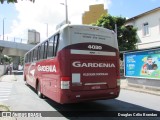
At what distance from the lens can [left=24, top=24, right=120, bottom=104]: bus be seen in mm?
8844

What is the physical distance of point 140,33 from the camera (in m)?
32.2

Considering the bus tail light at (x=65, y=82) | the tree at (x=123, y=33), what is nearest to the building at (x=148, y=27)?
the tree at (x=123, y=33)

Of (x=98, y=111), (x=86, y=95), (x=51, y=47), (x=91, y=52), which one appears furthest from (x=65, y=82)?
(x=51, y=47)

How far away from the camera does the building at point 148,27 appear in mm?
28984

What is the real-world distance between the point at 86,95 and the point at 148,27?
23669 millimetres

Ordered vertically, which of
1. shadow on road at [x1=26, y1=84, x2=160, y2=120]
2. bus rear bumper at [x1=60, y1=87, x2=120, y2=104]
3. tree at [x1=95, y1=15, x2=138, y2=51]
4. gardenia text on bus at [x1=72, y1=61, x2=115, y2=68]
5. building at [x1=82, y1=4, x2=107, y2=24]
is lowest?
shadow on road at [x1=26, y1=84, x2=160, y2=120]

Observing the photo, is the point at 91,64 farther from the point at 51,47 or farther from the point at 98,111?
the point at 51,47

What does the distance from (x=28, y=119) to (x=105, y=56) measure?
3.65 meters

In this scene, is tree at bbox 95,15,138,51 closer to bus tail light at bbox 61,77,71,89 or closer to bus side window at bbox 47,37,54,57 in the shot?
bus side window at bbox 47,37,54,57

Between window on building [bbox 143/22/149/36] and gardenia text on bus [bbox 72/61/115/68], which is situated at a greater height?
window on building [bbox 143/22/149/36]

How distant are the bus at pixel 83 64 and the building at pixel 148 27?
20468 millimetres

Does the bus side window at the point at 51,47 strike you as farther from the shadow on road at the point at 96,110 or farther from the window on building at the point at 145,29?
the window on building at the point at 145,29

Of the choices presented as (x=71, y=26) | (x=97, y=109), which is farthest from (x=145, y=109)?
(x=71, y=26)

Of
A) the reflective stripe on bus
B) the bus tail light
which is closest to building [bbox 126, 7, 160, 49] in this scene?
the reflective stripe on bus
